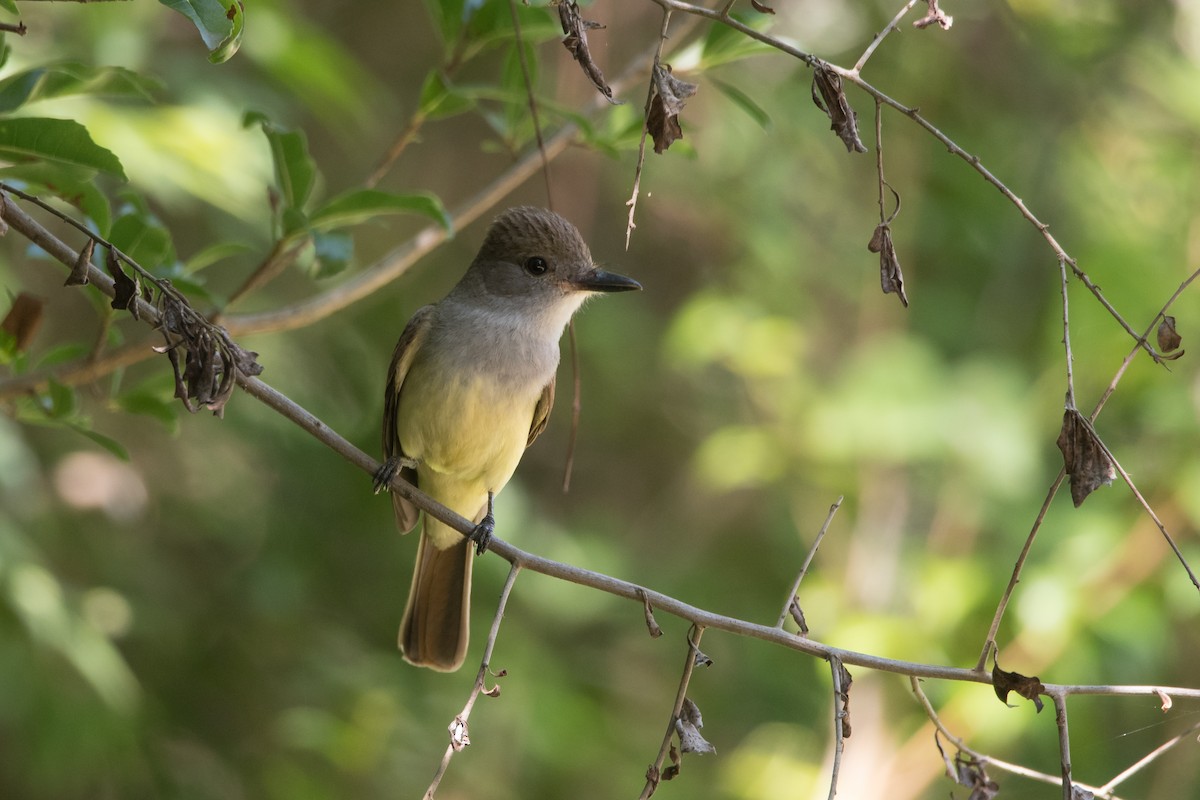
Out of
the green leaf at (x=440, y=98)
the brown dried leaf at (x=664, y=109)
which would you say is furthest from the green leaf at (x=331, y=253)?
the brown dried leaf at (x=664, y=109)

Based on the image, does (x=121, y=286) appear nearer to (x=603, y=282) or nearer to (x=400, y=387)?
(x=400, y=387)

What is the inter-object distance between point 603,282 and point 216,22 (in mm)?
2115

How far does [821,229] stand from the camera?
21.0ft

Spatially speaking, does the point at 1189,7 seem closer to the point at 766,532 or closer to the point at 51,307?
the point at 766,532

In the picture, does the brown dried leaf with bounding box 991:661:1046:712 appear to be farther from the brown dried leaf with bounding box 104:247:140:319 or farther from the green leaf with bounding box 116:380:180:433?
the green leaf with bounding box 116:380:180:433

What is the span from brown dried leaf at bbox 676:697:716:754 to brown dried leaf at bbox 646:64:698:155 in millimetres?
937

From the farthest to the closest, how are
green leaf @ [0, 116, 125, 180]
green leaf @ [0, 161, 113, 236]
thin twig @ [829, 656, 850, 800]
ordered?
1. green leaf @ [0, 161, 113, 236]
2. green leaf @ [0, 116, 125, 180]
3. thin twig @ [829, 656, 850, 800]

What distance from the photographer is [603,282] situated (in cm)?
384

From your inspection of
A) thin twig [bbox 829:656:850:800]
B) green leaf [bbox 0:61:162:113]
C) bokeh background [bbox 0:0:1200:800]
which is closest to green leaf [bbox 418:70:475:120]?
bokeh background [bbox 0:0:1200:800]

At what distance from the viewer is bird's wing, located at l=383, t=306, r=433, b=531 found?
12.6ft

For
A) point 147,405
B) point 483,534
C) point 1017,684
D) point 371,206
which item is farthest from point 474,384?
point 1017,684

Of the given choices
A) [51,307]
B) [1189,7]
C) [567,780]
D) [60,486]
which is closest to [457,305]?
[60,486]

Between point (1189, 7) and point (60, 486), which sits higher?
point (1189, 7)

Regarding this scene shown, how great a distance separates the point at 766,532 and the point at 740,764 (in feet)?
5.09
